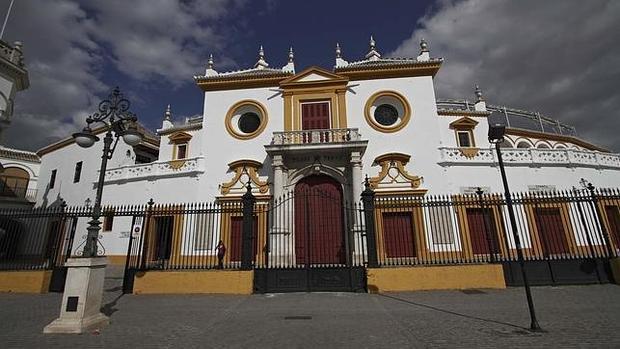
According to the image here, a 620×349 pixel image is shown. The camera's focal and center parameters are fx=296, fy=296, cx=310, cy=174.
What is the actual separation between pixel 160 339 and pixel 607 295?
10124 mm

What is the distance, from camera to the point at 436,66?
16.9m

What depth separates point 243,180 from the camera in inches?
631

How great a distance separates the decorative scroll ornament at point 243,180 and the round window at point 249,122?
2474 millimetres

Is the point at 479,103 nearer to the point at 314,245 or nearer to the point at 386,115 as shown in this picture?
the point at 386,115

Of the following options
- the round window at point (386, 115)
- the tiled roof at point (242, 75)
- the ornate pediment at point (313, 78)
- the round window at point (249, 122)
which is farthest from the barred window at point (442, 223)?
the tiled roof at point (242, 75)

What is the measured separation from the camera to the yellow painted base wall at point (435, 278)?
8.84m

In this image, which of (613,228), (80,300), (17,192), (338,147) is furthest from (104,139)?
(17,192)

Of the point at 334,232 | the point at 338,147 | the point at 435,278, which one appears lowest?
the point at 435,278

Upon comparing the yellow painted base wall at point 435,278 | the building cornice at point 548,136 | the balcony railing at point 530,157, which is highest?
the building cornice at point 548,136

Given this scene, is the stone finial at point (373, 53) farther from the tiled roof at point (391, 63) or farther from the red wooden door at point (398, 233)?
the red wooden door at point (398, 233)

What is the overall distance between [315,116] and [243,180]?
538 cm

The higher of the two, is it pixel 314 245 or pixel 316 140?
pixel 316 140

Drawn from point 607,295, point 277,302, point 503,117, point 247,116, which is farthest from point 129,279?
point 503,117

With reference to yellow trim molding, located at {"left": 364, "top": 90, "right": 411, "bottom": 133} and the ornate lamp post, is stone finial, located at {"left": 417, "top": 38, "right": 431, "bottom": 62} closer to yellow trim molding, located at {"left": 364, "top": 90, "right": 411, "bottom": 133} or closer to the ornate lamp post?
yellow trim molding, located at {"left": 364, "top": 90, "right": 411, "bottom": 133}
